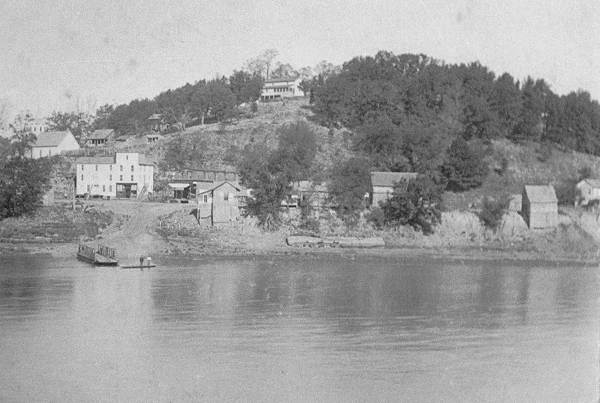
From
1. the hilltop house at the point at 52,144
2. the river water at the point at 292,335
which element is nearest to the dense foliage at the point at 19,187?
the river water at the point at 292,335

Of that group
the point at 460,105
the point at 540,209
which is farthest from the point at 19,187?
the point at 460,105

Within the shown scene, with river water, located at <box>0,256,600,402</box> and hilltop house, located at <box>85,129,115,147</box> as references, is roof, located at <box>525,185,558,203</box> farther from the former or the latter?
hilltop house, located at <box>85,129,115,147</box>

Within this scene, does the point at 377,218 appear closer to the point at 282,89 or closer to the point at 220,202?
the point at 220,202

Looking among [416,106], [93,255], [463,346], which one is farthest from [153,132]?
[463,346]

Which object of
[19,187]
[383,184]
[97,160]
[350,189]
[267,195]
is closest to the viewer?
[19,187]

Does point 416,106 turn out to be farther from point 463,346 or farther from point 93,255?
point 463,346

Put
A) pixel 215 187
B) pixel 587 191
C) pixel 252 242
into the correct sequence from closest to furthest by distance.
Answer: pixel 252 242 < pixel 215 187 < pixel 587 191

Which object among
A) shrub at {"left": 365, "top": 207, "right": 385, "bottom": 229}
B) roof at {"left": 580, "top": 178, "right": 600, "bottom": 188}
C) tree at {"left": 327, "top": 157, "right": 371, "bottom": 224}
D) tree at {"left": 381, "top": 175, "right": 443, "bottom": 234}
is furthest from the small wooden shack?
tree at {"left": 327, "top": 157, "right": 371, "bottom": 224}
